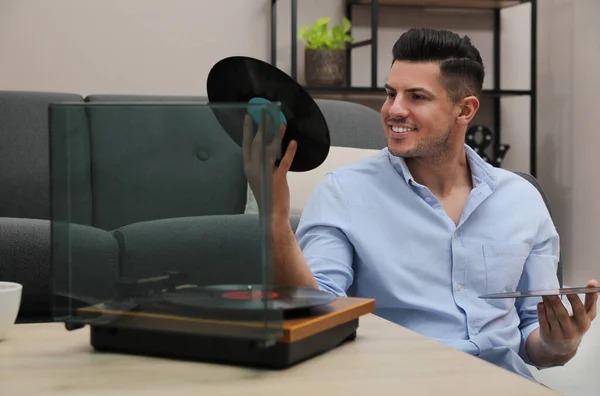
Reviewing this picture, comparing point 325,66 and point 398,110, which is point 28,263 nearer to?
point 398,110

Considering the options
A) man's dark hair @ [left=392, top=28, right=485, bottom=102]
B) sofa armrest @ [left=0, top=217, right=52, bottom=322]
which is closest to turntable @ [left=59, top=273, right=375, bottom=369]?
man's dark hair @ [left=392, top=28, right=485, bottom=102]

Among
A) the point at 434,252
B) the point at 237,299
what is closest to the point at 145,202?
the point at 237,299

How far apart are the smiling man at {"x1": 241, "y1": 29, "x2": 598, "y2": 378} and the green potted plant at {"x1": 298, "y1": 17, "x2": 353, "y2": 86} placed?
190 centimetres

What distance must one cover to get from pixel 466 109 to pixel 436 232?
348mm

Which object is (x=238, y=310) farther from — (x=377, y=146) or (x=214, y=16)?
(x=214, y=16)

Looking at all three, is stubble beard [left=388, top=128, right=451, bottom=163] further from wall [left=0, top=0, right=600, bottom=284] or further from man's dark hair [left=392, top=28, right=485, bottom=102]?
wall [left=0, top=0, right=600, bottom=284]

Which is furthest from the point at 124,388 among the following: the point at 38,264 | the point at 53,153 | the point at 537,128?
the point at 537,128

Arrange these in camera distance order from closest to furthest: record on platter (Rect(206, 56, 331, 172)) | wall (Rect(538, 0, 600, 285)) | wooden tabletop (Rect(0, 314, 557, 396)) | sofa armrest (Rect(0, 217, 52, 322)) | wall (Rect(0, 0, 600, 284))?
1. wooden tabletop (Rect(0, 314, 557, 396))
2. record on platter (Rect(206, 56, 331, 172))
3. sofa armrest (Rect(0, 217, 52, 322))
4. wall (Rect(0, 0, 600, 284))
5. wall (Rect(538, 0, 600, 285))

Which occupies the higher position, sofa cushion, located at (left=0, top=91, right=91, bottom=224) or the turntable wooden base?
sofa cushion, located at (left=0, top=91, right=91, bottom=224)

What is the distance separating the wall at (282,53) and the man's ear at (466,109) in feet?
6.73

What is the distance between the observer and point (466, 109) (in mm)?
1758

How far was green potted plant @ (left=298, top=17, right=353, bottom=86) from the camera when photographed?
3588mm

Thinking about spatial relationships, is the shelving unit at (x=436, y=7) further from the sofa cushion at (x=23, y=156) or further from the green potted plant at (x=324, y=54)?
the sofa cushion at (x=23, y=156)

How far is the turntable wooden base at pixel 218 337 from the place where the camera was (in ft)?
2.46
